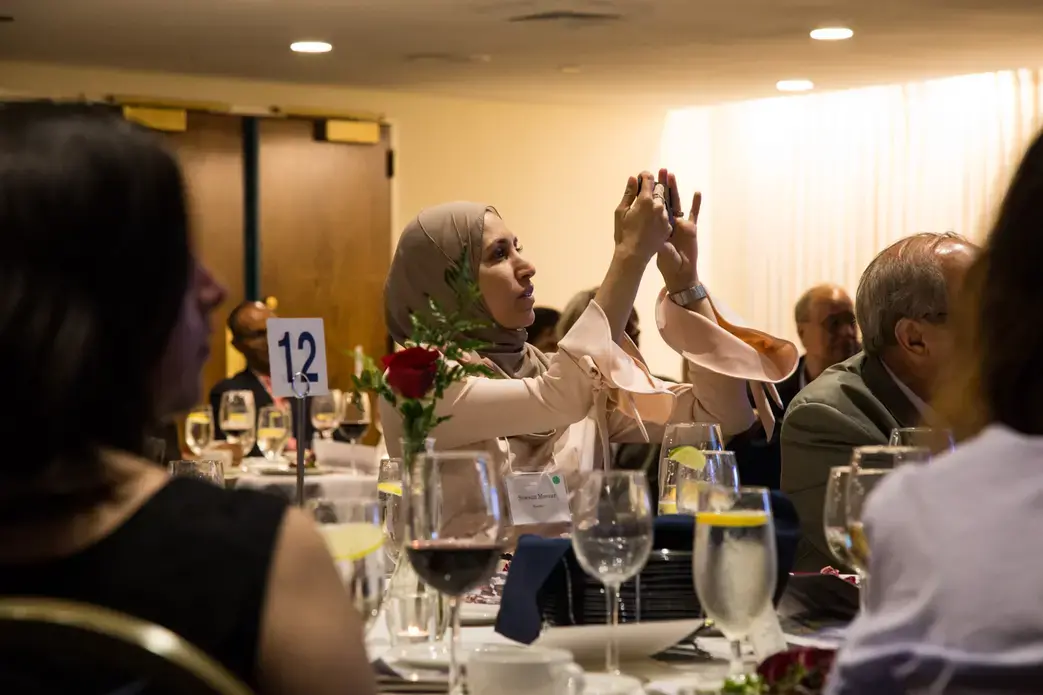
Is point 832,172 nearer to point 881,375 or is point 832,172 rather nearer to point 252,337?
point 252,337

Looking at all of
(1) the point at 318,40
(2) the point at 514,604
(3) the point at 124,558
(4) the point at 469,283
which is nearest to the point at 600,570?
(2) the point at 514,604

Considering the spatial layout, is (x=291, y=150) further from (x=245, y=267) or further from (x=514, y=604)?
(x=514, y=604)

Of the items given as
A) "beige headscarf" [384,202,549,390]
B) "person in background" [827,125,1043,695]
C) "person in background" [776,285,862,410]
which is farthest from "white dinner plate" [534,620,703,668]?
"person in background" [776,285,862,410]

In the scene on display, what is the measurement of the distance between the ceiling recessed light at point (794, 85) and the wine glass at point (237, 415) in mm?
5009

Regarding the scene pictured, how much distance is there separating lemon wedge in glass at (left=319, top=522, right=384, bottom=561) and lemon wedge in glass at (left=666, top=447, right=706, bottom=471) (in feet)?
3.27

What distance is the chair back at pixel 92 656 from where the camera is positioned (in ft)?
2.92

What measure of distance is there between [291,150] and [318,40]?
1.76m

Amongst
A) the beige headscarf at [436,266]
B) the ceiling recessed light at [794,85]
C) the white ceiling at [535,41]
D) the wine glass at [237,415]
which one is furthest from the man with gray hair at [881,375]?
the ceiling recessed light at [794,85]

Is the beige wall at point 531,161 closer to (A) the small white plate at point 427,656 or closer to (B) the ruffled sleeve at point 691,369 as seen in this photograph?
(B) the ruffled sleeve at point 691,369

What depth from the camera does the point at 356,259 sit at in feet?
31.1

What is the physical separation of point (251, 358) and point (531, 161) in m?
3.92

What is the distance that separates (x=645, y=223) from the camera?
2816mm

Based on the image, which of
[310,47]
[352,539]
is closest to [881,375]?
[352,539]

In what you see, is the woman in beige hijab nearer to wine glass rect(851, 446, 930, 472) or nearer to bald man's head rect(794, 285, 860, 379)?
wine glass rect(851, 446, 930, 472)
